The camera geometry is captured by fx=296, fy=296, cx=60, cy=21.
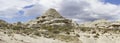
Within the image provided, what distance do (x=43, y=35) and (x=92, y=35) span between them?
31.1 feet

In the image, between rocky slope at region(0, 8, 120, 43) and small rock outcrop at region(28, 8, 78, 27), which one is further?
small rock outcrop at region(28, 8, 78, 27)

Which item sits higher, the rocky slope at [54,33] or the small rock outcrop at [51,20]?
the small rock outcrop at [51,20]

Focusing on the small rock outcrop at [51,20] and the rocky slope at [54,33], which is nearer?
the rocky slope at [54,33]

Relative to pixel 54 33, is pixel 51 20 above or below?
above

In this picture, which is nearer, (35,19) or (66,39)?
(66,39)

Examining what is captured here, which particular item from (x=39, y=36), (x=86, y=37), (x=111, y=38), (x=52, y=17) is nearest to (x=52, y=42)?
(x=39, y=36)

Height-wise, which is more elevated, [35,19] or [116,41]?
[35,19]

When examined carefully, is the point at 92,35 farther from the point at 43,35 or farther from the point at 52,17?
the point at 52,17

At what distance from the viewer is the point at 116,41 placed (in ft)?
139

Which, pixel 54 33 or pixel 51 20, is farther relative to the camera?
pixel 51 20

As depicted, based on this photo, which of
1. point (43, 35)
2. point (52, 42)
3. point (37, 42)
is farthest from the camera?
point (43, 35)

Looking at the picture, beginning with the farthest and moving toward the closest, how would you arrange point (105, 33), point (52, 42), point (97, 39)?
1. point (105, 33)
2. point (97, 39)
3. point (52, 42)

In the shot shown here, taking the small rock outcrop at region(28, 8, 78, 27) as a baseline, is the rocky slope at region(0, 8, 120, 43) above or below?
below

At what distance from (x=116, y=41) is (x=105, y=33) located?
4.04 meters
